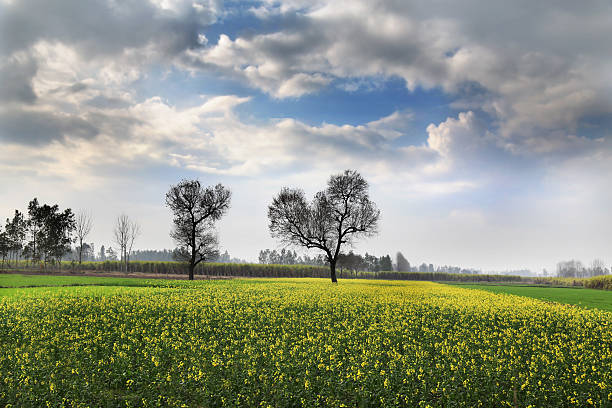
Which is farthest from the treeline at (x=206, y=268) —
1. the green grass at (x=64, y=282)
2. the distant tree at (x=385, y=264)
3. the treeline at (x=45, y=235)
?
the distant tree at (x=385, y=264)

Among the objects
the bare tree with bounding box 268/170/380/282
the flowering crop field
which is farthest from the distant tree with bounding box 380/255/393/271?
the flowering crop field

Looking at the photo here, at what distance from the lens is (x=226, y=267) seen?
100 meters

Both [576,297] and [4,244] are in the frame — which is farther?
[4,244]

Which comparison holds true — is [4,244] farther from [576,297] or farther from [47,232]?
[576,297]

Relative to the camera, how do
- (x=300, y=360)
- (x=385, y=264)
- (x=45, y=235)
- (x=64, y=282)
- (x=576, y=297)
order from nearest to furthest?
(x=300, y=360), (x=576, y=297), (x=64, y=282), (x=45, y=235), (x=385, y=264)

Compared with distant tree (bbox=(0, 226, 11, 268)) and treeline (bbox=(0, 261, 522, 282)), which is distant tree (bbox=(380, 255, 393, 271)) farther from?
distant tree (bbox=(0, 226, 11, 268))

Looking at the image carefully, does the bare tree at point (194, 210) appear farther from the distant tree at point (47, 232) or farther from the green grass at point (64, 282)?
the distant tree at point (47, 232)

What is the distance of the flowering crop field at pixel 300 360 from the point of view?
866 centimetres

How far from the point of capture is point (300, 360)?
10242 mm

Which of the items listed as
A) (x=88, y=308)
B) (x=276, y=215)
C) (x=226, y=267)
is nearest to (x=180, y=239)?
(x=276, y=215)

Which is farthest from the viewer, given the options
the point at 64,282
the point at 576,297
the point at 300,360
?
the point at 64,282

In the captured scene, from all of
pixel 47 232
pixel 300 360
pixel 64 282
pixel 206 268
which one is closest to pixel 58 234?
pixel 47 232

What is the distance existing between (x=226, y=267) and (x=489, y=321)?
297 ft

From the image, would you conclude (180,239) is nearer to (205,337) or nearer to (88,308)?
(88,308)
